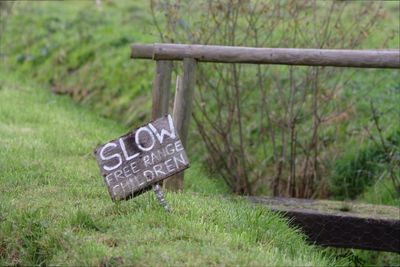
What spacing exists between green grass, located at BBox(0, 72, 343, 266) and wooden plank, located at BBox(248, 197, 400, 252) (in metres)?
0.75

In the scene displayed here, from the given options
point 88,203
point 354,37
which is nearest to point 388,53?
point 354,37

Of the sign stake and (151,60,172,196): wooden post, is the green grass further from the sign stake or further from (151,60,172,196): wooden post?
(151,60,172,196): wooden post

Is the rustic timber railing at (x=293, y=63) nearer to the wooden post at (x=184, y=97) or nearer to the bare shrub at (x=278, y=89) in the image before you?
the wooden post at (x=184, y=97)

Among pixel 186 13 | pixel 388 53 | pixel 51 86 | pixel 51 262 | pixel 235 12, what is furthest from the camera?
pixel 51 86

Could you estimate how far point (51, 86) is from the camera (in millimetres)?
14672

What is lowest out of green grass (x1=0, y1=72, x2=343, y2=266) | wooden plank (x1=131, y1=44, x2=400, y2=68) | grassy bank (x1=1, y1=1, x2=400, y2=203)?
grassy bank (x1=1, y1=1, x2=400, y2=203)

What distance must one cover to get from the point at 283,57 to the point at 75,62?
8033 millimetres

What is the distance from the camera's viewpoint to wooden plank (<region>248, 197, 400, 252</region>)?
24.7 ft

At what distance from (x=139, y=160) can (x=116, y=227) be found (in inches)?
21.9

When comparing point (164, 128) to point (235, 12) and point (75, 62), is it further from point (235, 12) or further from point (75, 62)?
point (75, 62)

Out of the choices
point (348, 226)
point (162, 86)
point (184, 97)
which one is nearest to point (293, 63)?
point (184, 97)

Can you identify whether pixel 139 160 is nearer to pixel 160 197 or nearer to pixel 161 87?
pixel 160 197

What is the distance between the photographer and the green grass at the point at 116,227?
4.96m

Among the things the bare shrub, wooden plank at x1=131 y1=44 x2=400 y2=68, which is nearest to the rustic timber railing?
wooden plank at x1=131 y1=44 x2=400 y2=68
